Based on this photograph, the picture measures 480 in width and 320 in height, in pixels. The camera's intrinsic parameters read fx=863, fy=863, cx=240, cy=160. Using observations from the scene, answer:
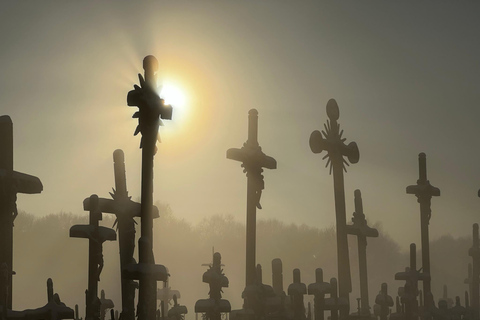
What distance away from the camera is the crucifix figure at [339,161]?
2328 centimetres

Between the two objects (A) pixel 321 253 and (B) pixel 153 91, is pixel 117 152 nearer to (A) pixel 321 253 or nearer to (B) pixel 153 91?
(B) pixel 153 91

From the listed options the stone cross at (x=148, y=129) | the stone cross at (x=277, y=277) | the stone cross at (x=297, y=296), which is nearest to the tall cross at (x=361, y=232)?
the stone cross at (x=277, y=277)

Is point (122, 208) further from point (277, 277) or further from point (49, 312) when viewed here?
point (277, 277)

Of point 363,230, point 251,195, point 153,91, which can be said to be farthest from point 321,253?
point 153,91

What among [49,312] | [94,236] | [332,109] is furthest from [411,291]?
[49,312]

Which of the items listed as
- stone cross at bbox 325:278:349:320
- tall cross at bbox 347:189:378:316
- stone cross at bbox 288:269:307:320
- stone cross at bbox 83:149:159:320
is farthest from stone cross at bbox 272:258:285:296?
stone cross at bbox 83:149:159:320

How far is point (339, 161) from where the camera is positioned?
2450 cm

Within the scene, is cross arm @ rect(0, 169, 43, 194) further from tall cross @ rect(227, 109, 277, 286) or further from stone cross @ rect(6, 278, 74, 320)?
tall cross @ rect(227, 109, 277, 286)

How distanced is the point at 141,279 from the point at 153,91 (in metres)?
2.98

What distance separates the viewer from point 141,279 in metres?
13.1

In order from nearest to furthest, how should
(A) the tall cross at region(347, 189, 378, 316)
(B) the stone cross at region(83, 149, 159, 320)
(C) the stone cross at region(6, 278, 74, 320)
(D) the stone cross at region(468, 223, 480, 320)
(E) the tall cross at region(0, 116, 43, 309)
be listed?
(C) the stone cross at region(6, 278, 74, 320) → (E) the tall cross at region(0, 116, 43, 309) → (B) the stone cross at region(83, 149, 159, 320) → (A) the tall cross at region(347, 189, 378, 316) → (D) the stone cross at region(468, 223, 480, 320)

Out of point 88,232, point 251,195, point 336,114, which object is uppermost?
point 336,114

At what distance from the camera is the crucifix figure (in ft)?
76.4

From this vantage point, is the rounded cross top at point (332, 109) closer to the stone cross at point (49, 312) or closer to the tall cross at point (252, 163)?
the tall cross at point (252, 163)
